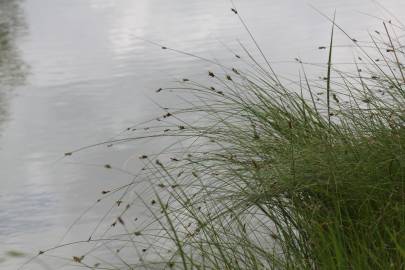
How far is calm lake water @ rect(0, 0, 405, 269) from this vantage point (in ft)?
22.1

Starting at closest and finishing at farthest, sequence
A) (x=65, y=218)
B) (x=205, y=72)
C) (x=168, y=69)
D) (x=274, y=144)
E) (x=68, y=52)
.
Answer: (x=274, y=144), (x=65, y=218), (x=205, y=72), (x=168, y=69), (x=68, y=52)

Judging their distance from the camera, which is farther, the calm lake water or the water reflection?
the water reflection

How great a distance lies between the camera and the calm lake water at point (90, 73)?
22.1 ft

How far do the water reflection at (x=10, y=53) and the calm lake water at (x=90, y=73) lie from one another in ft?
0.08

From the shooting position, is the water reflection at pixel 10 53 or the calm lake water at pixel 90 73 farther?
the water reflection at pixel 10 53

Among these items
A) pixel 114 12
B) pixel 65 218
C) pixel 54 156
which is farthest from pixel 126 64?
pixel 114 12

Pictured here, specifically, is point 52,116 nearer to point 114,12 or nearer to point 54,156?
point 54,156

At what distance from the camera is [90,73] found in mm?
12352

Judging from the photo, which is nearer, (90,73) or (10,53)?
(90,73)

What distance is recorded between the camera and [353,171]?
3010 mm

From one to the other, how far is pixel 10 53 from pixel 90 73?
115 inches

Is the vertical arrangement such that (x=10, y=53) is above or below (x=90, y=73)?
below

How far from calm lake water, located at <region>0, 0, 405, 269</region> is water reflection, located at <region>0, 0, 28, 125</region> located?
25 mm

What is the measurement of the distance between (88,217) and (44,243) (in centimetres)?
41
